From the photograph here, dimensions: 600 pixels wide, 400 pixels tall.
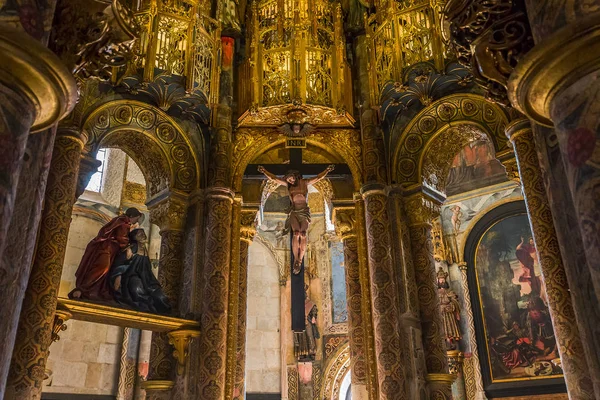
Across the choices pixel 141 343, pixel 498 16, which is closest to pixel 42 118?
pixel 498 16

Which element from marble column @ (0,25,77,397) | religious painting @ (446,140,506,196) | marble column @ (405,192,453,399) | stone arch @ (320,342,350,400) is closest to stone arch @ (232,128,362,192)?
marble column @ (405,192,453,399)

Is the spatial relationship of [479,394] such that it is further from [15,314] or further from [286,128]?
[15,314]

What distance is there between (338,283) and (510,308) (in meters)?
4.51

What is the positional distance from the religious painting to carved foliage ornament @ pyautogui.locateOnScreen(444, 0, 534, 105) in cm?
960

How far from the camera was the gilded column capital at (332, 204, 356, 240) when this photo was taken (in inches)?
447

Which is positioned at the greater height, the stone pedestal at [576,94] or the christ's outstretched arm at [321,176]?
the christ's outstretched arm at [321,176]

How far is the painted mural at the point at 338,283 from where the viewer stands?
15242 millimetres

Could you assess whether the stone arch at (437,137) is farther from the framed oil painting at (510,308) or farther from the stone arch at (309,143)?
the framed oil painting at (510,308)

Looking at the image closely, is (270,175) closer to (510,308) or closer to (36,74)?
(510,308)

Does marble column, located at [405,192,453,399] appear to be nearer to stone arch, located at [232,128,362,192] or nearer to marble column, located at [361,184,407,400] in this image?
marble column, located at [361,184,407,400]

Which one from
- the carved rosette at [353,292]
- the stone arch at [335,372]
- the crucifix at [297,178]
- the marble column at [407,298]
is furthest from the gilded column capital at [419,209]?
the stone arch at [335,372]

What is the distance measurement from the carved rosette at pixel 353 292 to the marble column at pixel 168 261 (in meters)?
3.16

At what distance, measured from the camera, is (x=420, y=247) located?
33.1 feet

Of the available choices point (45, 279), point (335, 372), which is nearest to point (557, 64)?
point (45, 279)
